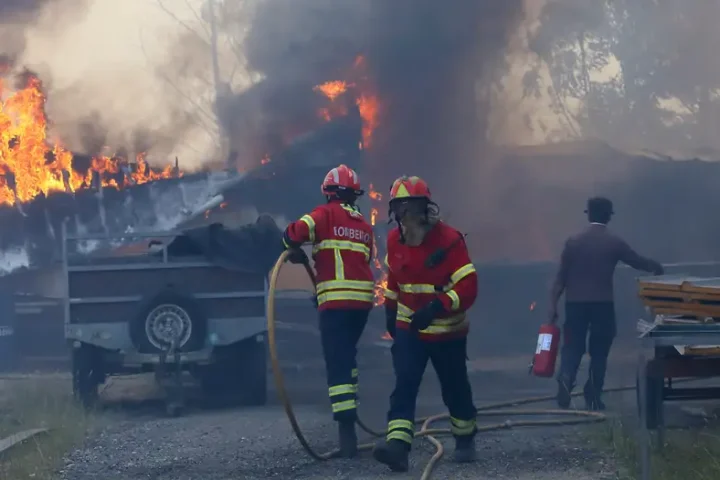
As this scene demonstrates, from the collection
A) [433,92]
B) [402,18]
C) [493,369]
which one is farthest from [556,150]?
[493,369]

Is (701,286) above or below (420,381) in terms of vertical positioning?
above

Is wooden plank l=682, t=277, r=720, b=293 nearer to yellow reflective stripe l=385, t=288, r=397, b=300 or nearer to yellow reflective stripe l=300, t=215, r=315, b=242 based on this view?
yellow reflective stripe l=385, t=288, r=397, b=300

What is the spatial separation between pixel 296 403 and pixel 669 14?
12.1 metres

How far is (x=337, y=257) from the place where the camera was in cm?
705

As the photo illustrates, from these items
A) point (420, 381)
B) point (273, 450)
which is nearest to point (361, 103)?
point (273, 450)

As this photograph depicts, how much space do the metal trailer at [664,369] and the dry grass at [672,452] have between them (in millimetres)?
153

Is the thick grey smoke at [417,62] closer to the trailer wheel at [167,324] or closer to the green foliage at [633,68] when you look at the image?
the green foliage at [633,68]

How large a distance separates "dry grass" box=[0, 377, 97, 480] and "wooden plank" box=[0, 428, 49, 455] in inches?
1.3

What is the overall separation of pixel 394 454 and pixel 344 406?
0.95 m

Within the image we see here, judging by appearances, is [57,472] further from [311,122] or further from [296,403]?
[311,122]

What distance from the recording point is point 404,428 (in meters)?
6.08

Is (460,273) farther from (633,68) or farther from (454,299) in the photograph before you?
(633,68)

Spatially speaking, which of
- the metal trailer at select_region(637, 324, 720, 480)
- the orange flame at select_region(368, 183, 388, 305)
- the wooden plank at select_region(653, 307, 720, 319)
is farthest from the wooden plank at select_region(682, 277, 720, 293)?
the orange flame at select_region(368, 183, 388, 305)

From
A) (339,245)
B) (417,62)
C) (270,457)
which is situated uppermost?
(417,62)
